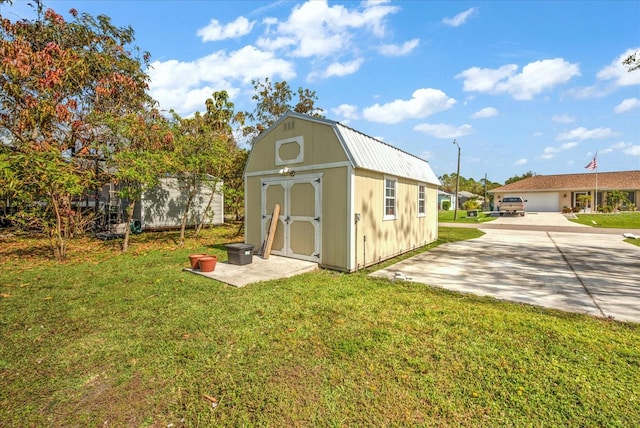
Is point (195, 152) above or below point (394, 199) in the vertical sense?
above

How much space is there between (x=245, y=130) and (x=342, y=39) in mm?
11720

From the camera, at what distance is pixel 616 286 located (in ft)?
17.8

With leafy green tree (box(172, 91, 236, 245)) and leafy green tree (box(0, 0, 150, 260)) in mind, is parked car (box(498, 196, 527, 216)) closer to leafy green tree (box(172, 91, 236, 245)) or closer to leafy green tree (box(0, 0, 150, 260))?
leafy green tree (box(172, 91, 236, 245))

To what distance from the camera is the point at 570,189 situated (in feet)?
108

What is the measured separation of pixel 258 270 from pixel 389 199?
13.1ft

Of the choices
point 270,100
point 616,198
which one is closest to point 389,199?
point 270,100

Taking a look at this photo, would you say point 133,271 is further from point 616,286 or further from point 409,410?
point 616,286

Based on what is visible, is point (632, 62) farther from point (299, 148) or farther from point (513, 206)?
point (513, 206)

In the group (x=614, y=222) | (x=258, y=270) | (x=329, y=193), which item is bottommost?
(x=258, y=270)

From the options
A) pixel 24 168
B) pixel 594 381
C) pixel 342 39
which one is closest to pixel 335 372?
pixel 594 381

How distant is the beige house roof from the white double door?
123 feet

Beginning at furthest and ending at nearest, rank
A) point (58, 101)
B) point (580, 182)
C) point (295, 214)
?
point (580, 182) < point (58, 101) < point (295, 214)

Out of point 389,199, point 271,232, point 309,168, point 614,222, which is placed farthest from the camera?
point 614,222

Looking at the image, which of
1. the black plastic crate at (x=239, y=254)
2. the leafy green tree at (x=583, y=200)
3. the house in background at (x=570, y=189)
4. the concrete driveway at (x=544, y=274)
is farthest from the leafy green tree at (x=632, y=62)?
the leafy green tree at (x=583, y=200)
